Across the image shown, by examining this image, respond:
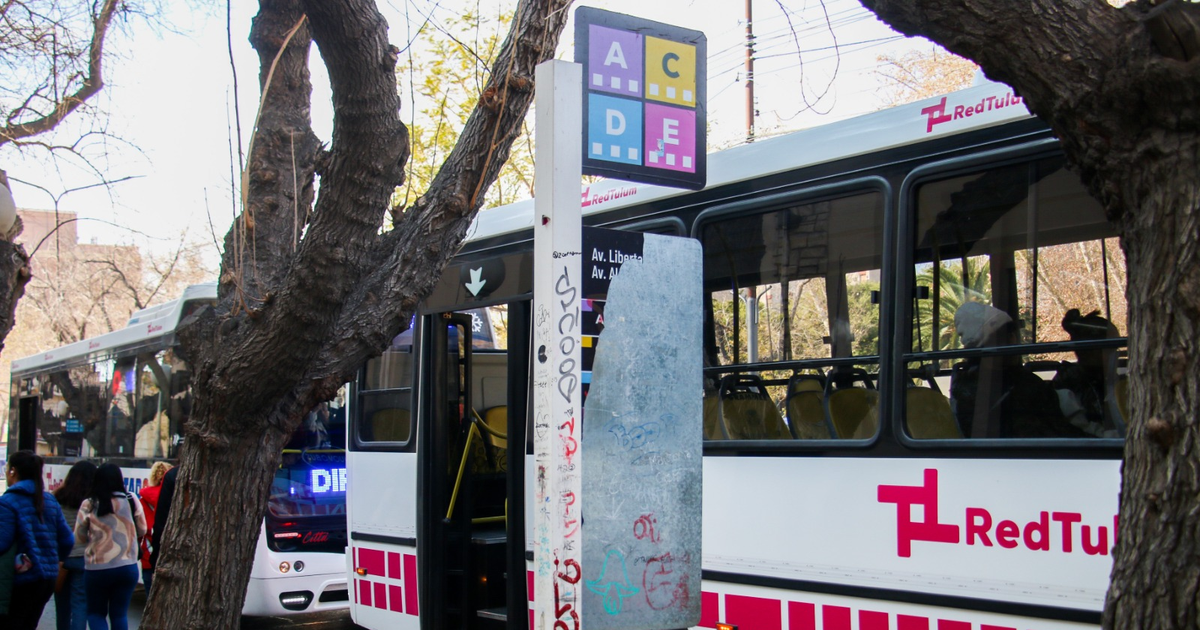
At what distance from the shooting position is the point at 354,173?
5746 mm

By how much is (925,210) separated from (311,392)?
3154mm

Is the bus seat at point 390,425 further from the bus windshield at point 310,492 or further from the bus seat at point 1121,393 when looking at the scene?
the bus seat at point 1121,393

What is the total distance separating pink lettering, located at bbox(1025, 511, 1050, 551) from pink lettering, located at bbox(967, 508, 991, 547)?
0.49ft

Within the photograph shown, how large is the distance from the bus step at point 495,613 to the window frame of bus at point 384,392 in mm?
1103

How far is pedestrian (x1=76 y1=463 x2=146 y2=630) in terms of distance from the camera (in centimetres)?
791

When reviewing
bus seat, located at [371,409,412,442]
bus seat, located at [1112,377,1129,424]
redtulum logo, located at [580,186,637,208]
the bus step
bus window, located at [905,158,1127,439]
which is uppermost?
redtulum logo, located at [580,186,637,208]

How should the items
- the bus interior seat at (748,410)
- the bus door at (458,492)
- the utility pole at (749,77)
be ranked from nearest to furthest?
the bus interior seat at (748,410), the bus door at (458,492), the utility pole at (749,77)

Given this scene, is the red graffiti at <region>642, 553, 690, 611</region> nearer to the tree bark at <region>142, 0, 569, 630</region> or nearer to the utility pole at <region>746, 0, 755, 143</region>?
the tree bark at <region>142, 0, 569, 630</region>

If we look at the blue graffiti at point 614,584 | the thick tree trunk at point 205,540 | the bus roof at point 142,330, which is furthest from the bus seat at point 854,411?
the bus roof at point 142,330

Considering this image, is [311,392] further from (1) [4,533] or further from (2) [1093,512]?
(2) [1093,512]

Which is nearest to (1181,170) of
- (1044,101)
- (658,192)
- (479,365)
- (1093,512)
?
(1044,101)

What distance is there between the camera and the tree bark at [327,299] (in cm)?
554

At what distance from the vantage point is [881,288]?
4805 millimetres

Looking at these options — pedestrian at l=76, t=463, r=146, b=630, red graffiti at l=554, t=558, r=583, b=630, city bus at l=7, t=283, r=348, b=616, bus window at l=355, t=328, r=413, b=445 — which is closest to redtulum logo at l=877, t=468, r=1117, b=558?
red graffiti at l=554, t=558, r=583, b=630
